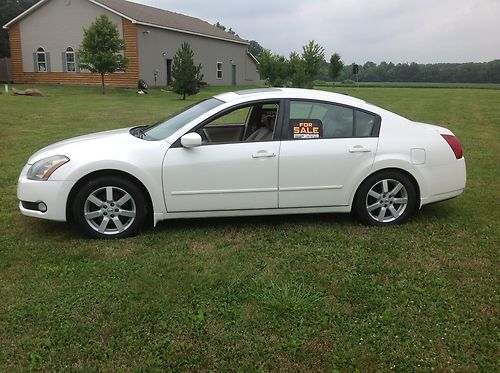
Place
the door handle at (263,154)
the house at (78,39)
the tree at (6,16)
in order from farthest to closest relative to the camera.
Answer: the tree at (6,16)
the house at (78,39)
the door handle at (263,154)

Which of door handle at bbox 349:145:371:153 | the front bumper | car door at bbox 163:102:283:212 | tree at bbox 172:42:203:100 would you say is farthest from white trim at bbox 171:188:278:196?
tree at bbox 172:42:203:100

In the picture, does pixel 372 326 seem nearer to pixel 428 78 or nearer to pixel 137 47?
pixel 137 47

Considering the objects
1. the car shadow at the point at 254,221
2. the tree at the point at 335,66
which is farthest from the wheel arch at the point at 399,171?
the tree at the point at 335,66

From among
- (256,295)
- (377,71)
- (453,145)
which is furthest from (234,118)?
(377,71)

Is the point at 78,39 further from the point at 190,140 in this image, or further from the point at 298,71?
the point at 190,140

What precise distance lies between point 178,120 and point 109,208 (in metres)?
1.22

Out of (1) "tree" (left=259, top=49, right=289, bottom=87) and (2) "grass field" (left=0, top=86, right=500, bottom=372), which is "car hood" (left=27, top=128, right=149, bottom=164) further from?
(1) "tree" (left=259, top=49, right=289, bottom=87)

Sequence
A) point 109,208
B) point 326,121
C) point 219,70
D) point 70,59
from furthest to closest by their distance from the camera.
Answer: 1. point 219,70
2. point 70,59
3. point 326,121
4. point 109,208

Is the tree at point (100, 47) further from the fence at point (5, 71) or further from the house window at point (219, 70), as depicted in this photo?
the house window at point (219, 70)

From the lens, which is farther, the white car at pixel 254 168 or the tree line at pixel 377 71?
the tree line at pixel 377 71

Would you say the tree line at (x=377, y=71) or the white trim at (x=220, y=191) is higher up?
the tree line at (x=377, y=71)

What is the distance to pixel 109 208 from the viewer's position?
4688 millimetres

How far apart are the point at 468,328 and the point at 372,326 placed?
646 mm

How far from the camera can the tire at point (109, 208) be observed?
4.62 metres
